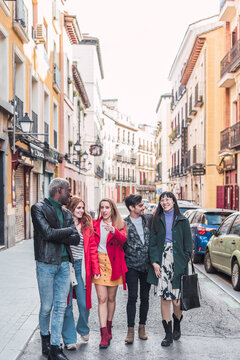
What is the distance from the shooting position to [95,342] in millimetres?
5668

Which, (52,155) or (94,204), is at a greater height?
(52,155)

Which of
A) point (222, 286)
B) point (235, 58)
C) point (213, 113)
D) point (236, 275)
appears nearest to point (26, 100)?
point (222, 286)

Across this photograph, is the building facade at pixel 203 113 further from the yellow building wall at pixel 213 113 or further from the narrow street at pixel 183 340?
the narrow street at pixel 183 340

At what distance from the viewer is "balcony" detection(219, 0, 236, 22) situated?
82.5 ft

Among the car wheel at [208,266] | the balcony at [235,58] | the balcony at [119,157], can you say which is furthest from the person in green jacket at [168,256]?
the balcony at [119,157]

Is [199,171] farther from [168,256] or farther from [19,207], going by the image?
[168,256]

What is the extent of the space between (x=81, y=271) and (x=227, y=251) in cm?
501

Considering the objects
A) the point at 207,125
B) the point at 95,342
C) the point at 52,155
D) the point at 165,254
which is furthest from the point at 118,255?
the point at 207,125

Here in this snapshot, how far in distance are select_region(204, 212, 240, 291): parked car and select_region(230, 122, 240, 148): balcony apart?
12.6m

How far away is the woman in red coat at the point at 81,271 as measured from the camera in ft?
17.7

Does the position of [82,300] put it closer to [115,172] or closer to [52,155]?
[52,155]

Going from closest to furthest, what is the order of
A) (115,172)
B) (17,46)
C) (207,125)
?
(17,46) → (207,125) → (115,172)

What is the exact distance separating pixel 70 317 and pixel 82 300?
250 mm

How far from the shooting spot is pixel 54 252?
16.0 ft
